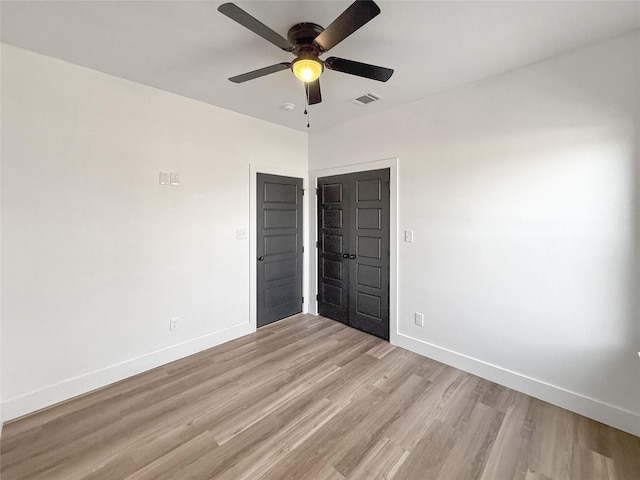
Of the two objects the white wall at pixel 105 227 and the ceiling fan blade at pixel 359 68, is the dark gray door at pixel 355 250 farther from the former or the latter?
the ceiling fan blade at pixel 359 68

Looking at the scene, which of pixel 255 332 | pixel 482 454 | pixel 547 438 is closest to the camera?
pixel 482 454

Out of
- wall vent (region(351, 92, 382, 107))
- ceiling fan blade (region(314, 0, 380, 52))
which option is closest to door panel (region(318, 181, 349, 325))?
wall vent (region(351, 92, 382, 107))

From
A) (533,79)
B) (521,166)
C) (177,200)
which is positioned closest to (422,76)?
(533,79)

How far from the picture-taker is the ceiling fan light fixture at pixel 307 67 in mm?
1785

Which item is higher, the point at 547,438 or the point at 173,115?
the point at 173,115

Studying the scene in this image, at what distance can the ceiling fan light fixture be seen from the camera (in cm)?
179

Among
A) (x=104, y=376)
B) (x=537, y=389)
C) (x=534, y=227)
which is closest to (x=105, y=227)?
(x=104, y=376)

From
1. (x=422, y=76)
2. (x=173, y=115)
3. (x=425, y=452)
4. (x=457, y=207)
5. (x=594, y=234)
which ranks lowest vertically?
(x=425, y=452)

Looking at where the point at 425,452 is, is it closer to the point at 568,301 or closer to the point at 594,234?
the point at 568,301

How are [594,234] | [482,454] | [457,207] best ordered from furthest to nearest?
[457,207] < [594,234] < [482,454]

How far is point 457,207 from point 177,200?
278 centimetres

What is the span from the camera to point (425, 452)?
1.77 m

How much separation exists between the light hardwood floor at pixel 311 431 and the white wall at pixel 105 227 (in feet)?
1.26

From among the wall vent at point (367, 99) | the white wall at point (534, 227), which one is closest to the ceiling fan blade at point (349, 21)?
the wall vent at point (367, 99)
